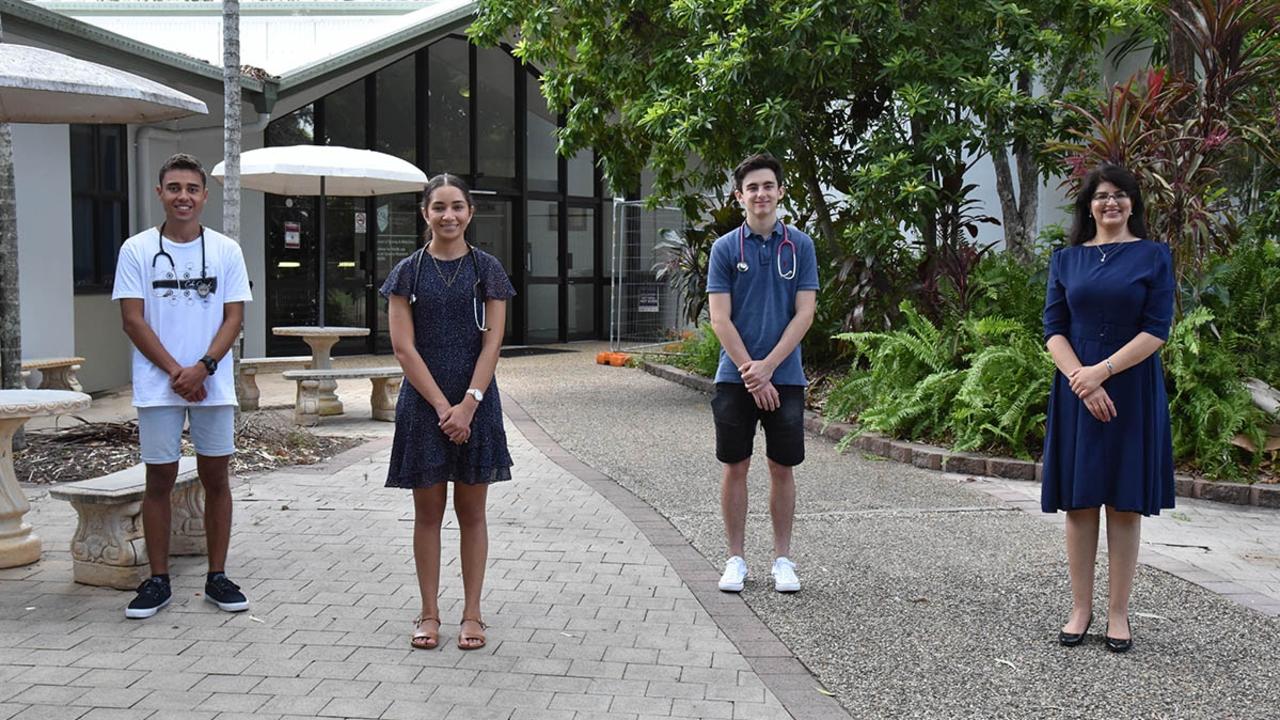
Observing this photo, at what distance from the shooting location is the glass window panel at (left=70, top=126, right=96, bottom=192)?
12.7m

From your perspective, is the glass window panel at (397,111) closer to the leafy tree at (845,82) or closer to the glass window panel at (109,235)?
the glass window panel at (109,235)

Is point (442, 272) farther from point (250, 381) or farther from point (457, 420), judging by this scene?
point (250, 381)

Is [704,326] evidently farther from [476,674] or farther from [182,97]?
[476,674]

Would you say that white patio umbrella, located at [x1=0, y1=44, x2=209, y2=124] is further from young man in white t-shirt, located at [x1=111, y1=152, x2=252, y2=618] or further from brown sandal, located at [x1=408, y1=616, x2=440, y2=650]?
brown sandal, located at [x1=408, y1=616, x2=440, y2=650]

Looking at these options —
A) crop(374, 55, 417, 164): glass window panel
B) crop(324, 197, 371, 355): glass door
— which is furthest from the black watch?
crop(374, 55, 417, 164): glass window panel

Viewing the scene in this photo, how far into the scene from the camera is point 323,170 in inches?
450

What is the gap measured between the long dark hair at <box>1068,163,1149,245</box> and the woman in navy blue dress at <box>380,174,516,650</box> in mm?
2257

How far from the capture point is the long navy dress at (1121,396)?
15.3 ft

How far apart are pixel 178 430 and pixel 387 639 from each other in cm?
127

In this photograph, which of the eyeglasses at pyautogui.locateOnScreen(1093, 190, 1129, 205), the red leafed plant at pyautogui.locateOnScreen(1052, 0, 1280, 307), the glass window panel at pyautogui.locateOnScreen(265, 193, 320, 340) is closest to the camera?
the eyeglasses at pyautogui.locateOnScreen(1093, 190, 1129, 205)

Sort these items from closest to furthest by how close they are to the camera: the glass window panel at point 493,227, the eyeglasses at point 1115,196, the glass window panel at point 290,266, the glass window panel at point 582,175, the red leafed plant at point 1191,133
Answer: the eyeglasses at point 1115,196 → the red leafed plant at point 1191,133 → the glass window panel at point 290,266 → the glass window panel at point 493,227 → the glass window panel at point 582,175

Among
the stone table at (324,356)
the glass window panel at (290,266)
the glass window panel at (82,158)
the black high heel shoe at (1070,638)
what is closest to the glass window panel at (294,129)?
the glass window panel at (290,266)

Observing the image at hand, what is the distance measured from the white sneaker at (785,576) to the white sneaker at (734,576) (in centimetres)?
3

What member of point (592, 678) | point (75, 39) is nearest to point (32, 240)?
point (75, 39)
